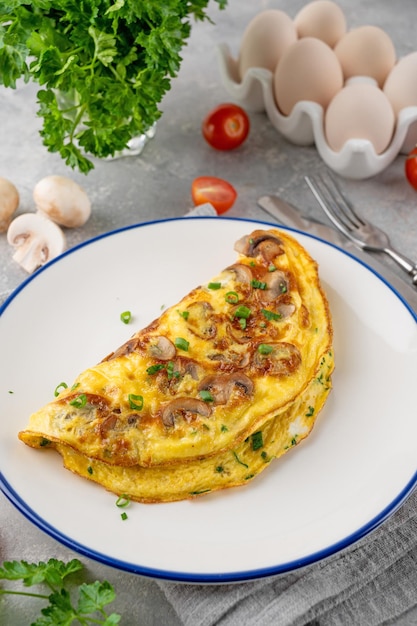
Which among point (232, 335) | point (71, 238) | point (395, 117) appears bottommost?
point (71, 238)

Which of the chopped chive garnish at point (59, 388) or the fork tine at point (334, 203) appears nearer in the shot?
the chopped chive garnish at point (59, 388)

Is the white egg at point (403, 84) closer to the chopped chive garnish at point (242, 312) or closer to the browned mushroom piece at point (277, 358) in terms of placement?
the chopped chive garnish at point (242, 312)

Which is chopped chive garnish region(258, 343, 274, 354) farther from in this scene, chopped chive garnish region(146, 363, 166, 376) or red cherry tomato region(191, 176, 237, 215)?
red cherry tomato region(191, 176, 237, 215)

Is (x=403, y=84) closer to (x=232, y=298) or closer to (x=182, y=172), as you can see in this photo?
(x=182, y=172)

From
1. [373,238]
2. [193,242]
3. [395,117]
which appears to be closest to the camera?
[193,242]

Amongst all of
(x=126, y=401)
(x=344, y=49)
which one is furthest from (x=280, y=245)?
(x=344, y=49)

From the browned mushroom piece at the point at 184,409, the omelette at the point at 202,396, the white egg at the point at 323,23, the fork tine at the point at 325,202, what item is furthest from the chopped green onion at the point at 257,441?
the white egg at the point at 323,23

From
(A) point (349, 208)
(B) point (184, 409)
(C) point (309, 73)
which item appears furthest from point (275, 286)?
(C) point (309, 73)

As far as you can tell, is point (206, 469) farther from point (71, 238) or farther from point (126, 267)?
point (71, 238)
